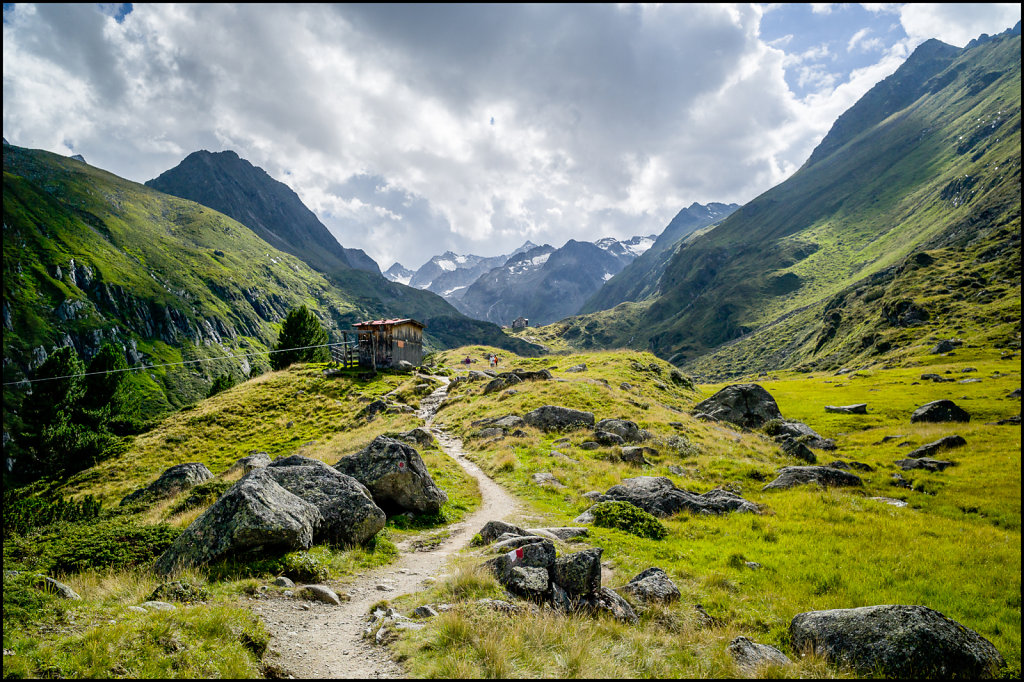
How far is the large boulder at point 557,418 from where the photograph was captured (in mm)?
35344

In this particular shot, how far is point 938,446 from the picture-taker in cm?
3425

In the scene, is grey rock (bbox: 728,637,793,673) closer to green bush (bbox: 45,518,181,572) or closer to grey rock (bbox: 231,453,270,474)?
green bush (bbox: 45,518,181,572)

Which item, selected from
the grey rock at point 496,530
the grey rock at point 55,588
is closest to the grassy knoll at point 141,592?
the grey rock at point 55,588

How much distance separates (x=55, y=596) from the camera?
8320mm

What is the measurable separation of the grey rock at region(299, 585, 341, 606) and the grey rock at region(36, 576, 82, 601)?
14.2 feet

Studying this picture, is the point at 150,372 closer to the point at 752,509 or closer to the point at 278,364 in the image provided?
the point at 278,364

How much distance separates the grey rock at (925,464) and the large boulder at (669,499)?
66.0 feet

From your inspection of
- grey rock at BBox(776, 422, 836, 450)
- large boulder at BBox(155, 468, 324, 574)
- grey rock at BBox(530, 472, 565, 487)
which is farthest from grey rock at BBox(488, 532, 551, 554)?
grey rock at BBox(776, 422, 836, 450)

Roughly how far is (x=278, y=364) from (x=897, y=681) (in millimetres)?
86207

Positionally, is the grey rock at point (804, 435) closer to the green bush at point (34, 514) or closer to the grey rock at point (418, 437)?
the grey rock at point (418, 437)

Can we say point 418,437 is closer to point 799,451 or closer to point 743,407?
point 799,451

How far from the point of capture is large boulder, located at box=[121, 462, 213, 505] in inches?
1036

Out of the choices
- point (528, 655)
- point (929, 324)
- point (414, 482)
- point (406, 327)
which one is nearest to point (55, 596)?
point (528, 655)

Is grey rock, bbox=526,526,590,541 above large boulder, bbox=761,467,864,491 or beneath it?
above
